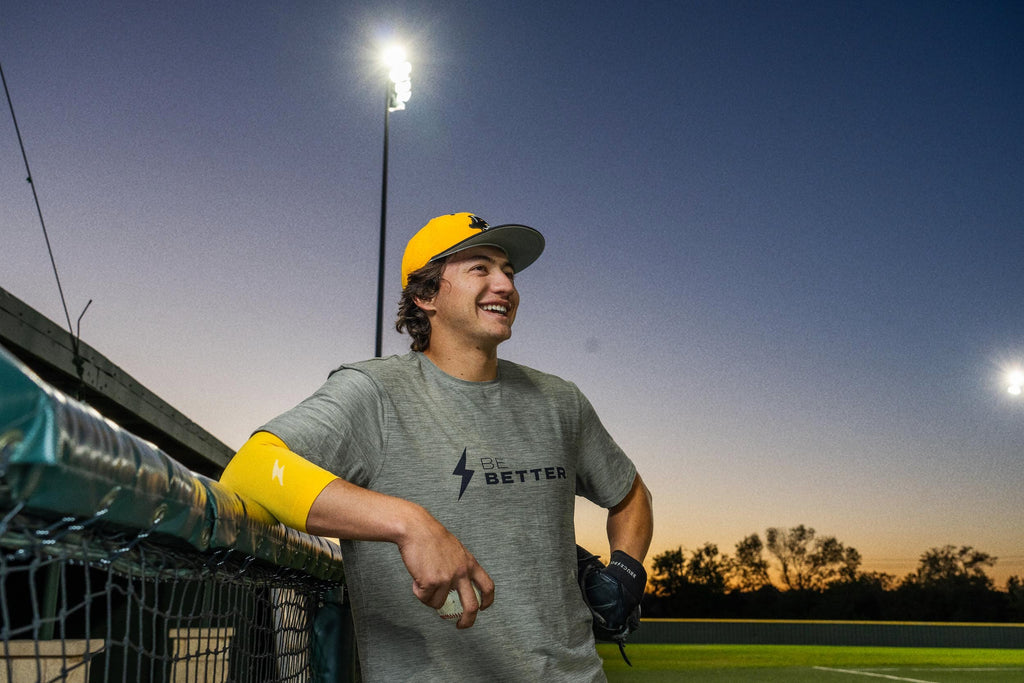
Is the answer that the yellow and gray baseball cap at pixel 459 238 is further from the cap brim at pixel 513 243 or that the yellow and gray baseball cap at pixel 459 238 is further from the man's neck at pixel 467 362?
the man's neck at pixel 467 362

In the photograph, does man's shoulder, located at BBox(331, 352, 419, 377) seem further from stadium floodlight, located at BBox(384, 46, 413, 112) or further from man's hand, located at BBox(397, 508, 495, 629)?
stadium floodlight, located at BBox(384, 46, 413, 112)

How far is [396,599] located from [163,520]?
3.08 feet

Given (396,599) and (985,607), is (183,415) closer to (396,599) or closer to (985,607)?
(396,599)

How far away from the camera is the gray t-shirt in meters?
1.95

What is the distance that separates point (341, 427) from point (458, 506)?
1.08ft

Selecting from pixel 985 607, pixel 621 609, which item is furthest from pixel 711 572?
pixel 621 609

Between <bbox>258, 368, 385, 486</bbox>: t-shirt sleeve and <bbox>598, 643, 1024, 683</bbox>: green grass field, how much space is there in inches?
465

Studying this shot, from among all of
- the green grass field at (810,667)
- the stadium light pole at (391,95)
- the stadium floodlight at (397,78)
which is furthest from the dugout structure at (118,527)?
the green grass field at (810,667)

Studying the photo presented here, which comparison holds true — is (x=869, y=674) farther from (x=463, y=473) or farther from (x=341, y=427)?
(x=341, y=427)

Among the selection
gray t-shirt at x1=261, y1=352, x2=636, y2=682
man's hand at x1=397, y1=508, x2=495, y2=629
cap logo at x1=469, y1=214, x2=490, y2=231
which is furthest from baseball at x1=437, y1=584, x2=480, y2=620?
cap logo at x1=469, y1=214, x2=490, y2=231

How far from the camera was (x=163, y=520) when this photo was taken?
1119 mm

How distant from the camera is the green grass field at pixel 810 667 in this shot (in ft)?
43.8

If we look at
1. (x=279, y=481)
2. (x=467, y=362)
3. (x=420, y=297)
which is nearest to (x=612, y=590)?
(x=467, y=362)

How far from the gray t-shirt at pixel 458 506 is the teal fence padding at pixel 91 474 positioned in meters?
0.52
